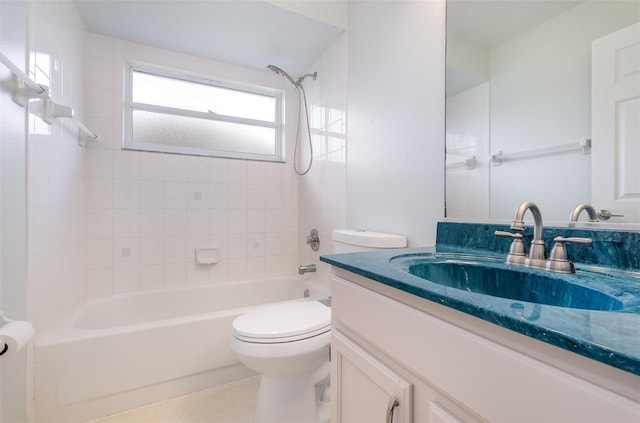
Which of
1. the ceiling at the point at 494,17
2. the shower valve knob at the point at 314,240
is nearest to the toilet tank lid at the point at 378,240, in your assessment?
the shower valve knob at the point at 314,240

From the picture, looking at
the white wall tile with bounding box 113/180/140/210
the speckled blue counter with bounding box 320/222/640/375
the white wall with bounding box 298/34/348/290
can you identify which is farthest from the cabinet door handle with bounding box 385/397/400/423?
the white wall tile with bounding box 113/180/140/210

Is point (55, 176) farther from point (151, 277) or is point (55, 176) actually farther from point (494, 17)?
point (494, 17)

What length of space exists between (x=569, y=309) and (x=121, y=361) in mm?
1721

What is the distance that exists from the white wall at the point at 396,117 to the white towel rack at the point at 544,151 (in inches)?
8.8

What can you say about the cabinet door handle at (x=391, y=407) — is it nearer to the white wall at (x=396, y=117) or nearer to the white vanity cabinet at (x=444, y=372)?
the white vanity cabinet at (x=444, y=372)

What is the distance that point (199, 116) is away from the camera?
7.22ft

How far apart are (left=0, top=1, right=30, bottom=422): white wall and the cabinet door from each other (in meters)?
1.10

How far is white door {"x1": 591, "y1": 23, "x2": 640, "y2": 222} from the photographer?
701 mm

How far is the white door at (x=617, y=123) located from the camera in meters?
0.70

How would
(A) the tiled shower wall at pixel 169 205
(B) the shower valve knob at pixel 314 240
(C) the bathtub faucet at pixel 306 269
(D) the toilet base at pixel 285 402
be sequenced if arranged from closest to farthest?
(D) the toilet base at pixel 285 402
(A) the tiled shower wall at pixel 169 205
(C) the bathtub faucet at pixel 306 269
(B) the shower valve knob at pixel 314 240

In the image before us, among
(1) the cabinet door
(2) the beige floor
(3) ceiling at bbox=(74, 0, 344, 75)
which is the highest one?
(3) ceiling at bbox=(74, 0, 344, 75)

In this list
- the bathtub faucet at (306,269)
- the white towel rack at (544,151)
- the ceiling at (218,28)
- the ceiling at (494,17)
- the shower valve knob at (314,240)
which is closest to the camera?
the white towel rack at (544,151)

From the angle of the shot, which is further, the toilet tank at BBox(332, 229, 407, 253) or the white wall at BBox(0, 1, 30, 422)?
the toilet tank at BBox(332, 229, 407, 253)

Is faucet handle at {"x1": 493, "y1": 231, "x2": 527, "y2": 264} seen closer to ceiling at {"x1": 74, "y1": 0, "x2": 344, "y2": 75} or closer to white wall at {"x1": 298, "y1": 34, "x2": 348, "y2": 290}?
white wall at {"x1": 298, "y1": 34, "x2": 348, "y2": 290}
